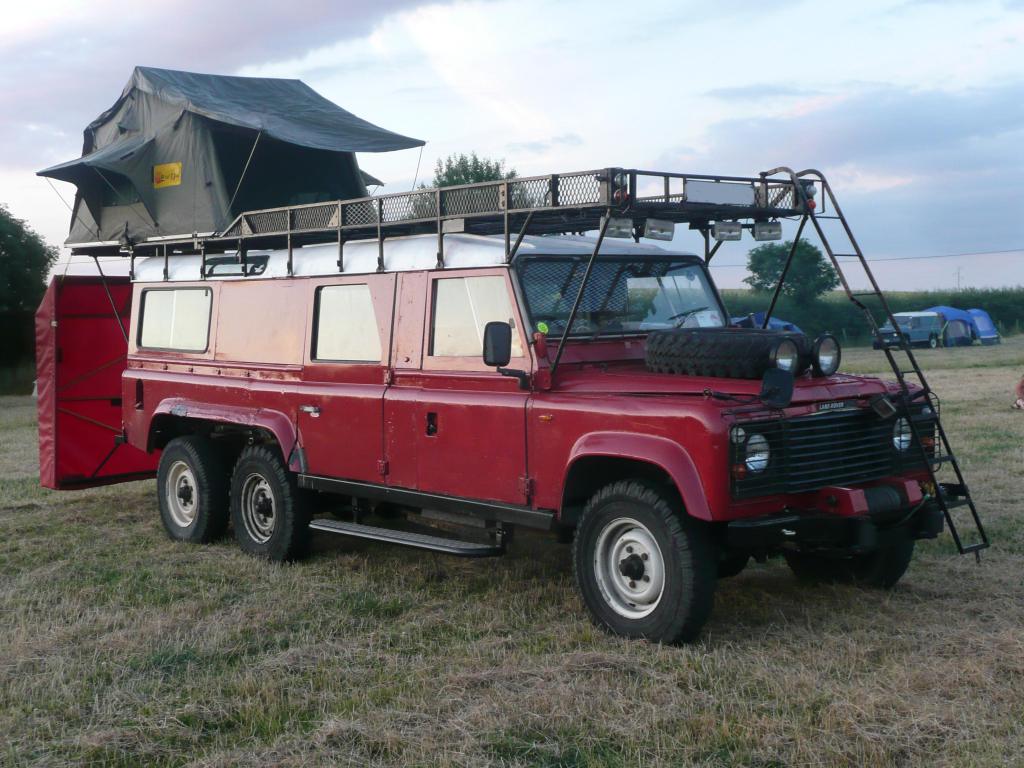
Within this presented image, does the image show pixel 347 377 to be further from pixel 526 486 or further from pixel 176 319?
pixel 176 319

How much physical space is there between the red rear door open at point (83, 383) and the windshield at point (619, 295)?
16.2 ft

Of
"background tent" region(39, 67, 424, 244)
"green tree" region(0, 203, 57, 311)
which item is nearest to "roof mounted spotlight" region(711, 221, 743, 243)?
"background tent" region(39, 67, 424, 244)

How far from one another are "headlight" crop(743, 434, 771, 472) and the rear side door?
259cm

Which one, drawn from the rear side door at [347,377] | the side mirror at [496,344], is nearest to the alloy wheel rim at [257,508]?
the rear side door at [347,377]

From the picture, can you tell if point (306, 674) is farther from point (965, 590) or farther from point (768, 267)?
point (768, 267)

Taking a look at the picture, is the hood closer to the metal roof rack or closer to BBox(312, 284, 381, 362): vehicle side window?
the metal roof rack

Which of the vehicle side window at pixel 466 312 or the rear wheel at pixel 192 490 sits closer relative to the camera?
the vehicle side window at pixel 466 312

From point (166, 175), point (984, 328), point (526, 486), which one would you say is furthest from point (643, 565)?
point (984, 328)

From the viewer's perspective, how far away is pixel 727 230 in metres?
6.93

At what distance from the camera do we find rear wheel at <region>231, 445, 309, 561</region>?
312 inches

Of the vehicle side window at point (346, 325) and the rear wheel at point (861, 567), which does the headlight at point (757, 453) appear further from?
the vehicle side window at point (346, 325)

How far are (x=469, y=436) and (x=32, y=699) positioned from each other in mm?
2661

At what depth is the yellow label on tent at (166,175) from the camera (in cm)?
994

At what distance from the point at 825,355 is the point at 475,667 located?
253cm
